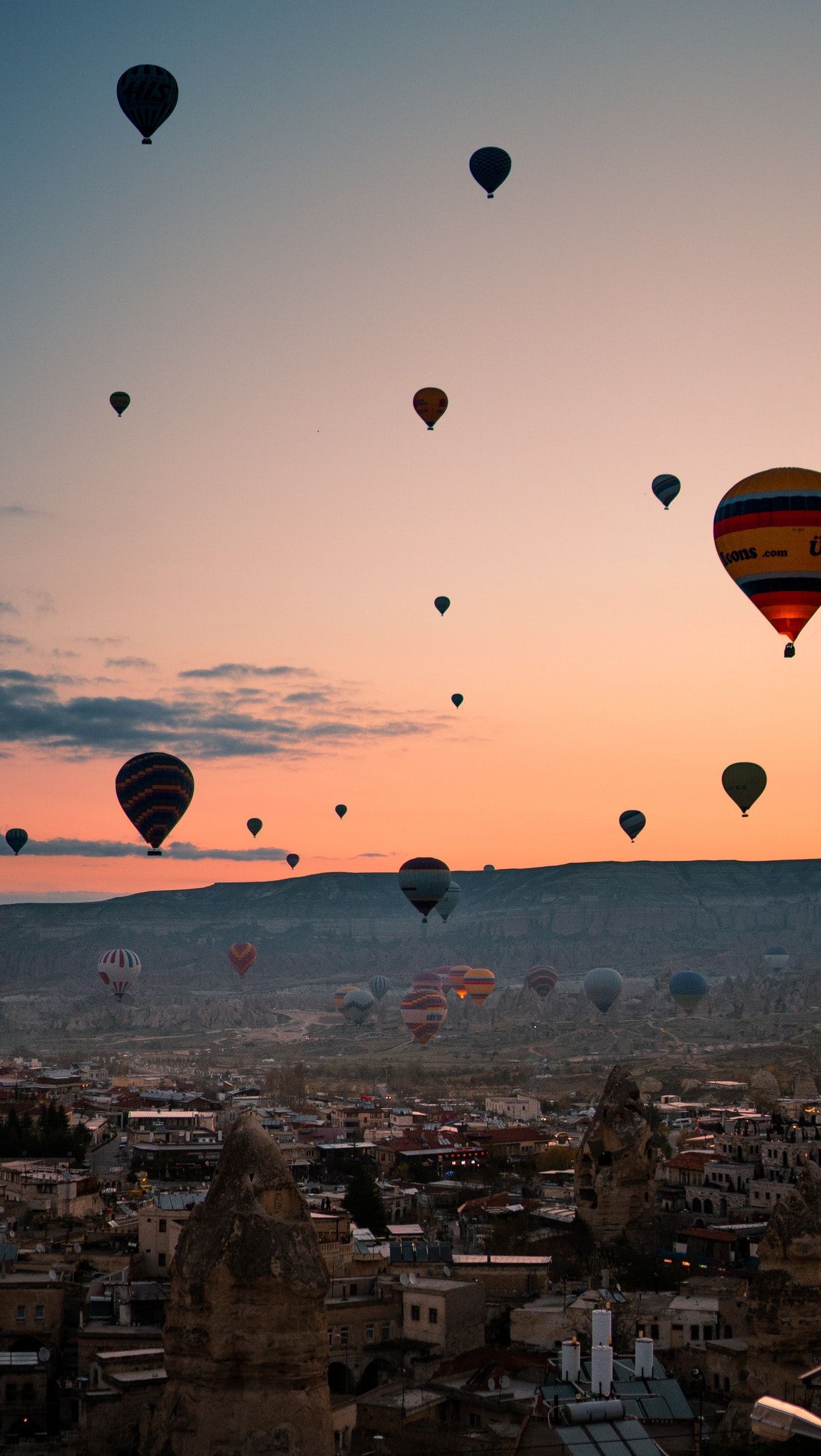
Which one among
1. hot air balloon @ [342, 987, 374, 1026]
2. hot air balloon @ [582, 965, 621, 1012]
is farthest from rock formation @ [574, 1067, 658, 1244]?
hot air balloon @ [342, 987, 374, 1026]

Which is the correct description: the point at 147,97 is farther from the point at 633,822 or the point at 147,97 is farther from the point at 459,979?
the point at 459,979

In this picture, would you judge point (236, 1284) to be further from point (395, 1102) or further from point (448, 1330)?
point (395, 1102)

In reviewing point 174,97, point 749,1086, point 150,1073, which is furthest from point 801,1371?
point 150,1073

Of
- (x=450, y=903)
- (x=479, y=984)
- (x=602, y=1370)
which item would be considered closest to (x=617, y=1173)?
(x=602, y=1370)

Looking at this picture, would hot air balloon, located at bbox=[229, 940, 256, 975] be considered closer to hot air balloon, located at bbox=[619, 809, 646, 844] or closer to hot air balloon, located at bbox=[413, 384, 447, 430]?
hot air balloon, located at bbox=[619, 809, 646, 844]

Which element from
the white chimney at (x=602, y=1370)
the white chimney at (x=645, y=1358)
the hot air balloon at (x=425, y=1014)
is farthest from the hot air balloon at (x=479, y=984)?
the white chimney at (x=602, y=1370)

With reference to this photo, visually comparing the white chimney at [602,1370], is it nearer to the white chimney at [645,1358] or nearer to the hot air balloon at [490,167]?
the white chimney at [645,1358]
